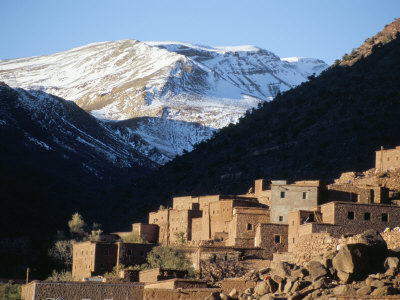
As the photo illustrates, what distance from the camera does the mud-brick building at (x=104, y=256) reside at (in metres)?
54.4

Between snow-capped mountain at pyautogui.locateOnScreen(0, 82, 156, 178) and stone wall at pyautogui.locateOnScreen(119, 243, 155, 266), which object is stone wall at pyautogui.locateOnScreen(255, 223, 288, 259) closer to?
stone wall at pyautogui.locateOnScreen(119, 243, 155, 266)

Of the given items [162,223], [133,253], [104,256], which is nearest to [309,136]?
[162,223]

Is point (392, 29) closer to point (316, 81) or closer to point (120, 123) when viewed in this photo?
point (316, 81)

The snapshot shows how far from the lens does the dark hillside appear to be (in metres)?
75.9

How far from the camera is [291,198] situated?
53312 mm

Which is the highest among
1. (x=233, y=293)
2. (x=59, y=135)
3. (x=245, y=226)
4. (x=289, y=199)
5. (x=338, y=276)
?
(x=59, y=135)

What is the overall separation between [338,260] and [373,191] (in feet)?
61.2

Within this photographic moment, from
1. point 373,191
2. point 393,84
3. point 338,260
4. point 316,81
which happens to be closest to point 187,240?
point 373,191

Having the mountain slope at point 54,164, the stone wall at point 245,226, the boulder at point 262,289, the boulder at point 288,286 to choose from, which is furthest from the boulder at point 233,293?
the mountain slope at point 54,164

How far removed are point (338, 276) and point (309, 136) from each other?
50684 millimetres

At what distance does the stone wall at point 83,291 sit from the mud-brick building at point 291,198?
16088mm

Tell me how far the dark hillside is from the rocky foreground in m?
34.3

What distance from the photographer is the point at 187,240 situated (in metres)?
60.6

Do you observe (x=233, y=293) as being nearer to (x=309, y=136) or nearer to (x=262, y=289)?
(x=262, y=289)
